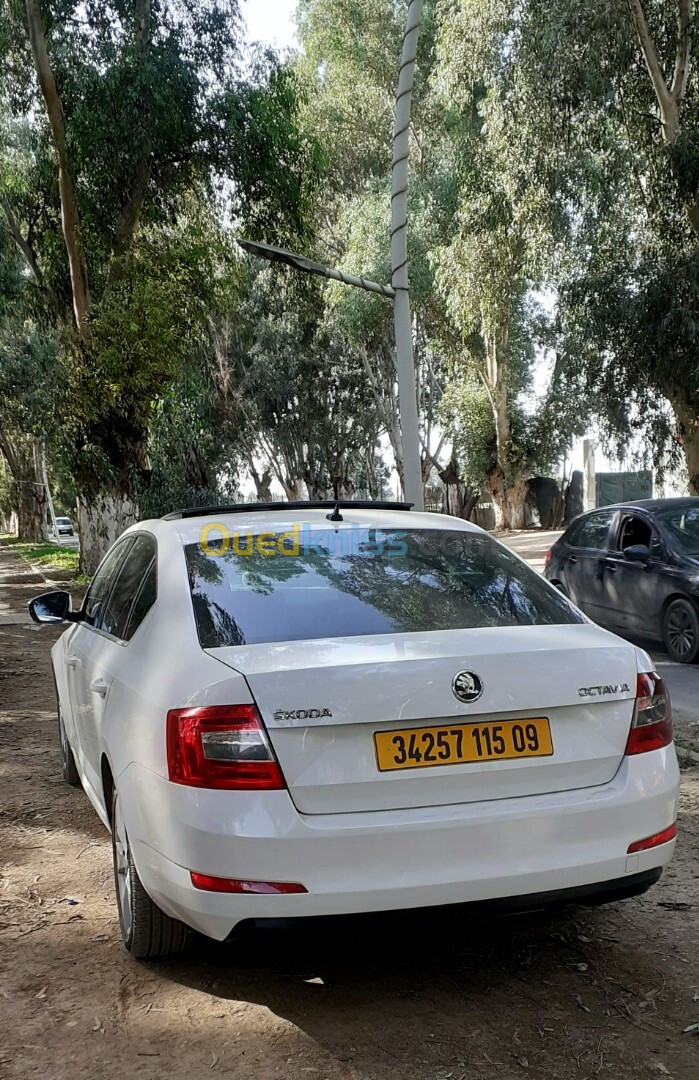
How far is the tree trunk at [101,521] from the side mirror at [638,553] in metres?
9.83

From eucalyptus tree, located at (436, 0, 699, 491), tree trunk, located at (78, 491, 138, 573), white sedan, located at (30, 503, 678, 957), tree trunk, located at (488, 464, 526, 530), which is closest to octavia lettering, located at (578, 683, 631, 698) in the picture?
white sedan, located at (30, 503, 678, 957)

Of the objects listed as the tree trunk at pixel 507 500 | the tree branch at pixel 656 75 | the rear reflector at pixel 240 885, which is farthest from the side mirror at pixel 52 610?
the tree trunk at pixel 507 500

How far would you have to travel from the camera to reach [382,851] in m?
3.03

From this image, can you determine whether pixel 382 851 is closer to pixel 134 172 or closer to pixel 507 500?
pixel 134 172

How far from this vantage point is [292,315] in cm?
4066

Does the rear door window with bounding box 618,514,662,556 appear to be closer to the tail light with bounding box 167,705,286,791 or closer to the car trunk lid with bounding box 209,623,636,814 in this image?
the car trunk lid with bounding box 209,623,636,814

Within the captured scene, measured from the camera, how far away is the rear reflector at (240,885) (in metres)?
3.02

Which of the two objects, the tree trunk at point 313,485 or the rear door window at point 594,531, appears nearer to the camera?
the rear door window at point 594,531

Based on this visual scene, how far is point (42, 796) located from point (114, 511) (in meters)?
13.3

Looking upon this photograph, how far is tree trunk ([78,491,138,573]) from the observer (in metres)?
18.9

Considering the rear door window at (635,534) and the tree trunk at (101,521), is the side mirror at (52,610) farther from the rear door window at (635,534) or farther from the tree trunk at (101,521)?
the tree trunk at (101,521)

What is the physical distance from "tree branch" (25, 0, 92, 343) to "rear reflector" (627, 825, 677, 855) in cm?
1611

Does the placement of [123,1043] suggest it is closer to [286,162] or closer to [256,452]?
[286,162]

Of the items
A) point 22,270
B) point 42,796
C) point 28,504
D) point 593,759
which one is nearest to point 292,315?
point 22,270
